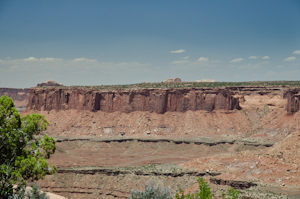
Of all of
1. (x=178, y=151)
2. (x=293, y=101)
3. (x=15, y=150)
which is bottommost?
(x=178, y=151)

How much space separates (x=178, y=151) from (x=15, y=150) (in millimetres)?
61926

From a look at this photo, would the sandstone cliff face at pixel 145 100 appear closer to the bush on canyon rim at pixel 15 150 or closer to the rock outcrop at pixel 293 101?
the rock outcrop at pixel 293 101

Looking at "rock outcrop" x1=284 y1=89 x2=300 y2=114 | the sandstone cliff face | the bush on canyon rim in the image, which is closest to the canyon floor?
"rock outcrop" x1=284 y1=89 x2=300 y2=114

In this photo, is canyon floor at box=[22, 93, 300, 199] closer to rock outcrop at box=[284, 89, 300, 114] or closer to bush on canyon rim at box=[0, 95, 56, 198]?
rock outcrop at box=[284, 89, 300, 114]

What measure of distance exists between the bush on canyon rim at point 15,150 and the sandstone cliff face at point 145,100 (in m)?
78.9

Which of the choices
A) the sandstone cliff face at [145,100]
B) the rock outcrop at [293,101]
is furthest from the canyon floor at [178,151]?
the sandstone cliff face at [145,100]

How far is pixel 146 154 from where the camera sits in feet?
265

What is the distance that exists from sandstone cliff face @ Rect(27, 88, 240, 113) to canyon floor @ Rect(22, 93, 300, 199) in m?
2.13

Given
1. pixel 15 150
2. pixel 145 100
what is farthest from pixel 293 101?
pixel 15 150

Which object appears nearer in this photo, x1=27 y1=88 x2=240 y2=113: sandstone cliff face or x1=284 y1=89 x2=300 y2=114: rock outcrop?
x1=284 y1=89 x2=300 y2=114: rock outcrop

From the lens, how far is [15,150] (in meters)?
23.1

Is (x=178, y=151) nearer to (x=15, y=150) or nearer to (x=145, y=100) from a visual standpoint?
(x=145, y=100)

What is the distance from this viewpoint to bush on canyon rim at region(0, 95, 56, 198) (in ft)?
73.0

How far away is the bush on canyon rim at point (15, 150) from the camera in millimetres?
22266
